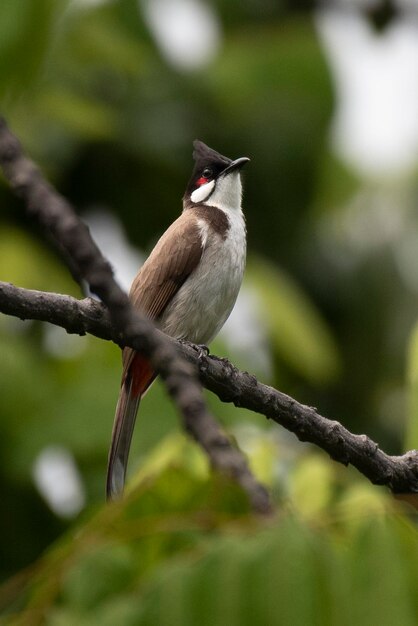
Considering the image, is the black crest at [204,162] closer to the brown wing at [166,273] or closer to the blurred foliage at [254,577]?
the brown wing at [166,273]

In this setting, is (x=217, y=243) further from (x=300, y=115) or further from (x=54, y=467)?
(x=300, y=115)

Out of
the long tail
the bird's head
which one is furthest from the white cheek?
the long tail

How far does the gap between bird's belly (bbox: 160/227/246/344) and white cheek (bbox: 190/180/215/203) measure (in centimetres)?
57

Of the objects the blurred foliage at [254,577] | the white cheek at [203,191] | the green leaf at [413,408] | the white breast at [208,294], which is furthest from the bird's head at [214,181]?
the blurred foliage at [254,577]

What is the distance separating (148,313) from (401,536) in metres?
2.15

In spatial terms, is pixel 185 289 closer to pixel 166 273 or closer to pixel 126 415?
pixel 166 273

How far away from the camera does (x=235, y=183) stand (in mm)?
4676

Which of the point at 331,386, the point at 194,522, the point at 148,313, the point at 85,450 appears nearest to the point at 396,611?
the point at 194,522

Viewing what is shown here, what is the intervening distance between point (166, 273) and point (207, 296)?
0.59ft

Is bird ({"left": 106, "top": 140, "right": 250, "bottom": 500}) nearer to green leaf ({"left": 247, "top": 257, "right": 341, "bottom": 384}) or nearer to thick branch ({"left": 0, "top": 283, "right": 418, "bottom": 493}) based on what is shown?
thick branch ({"left": 0, "top": 283, "right": 418, "bottom": 493})

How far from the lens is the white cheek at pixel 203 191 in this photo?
4.67 meters

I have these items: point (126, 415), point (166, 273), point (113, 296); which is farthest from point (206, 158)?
point (113, 296)

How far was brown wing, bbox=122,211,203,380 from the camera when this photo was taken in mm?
4055

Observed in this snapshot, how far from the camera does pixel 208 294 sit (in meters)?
4.03
